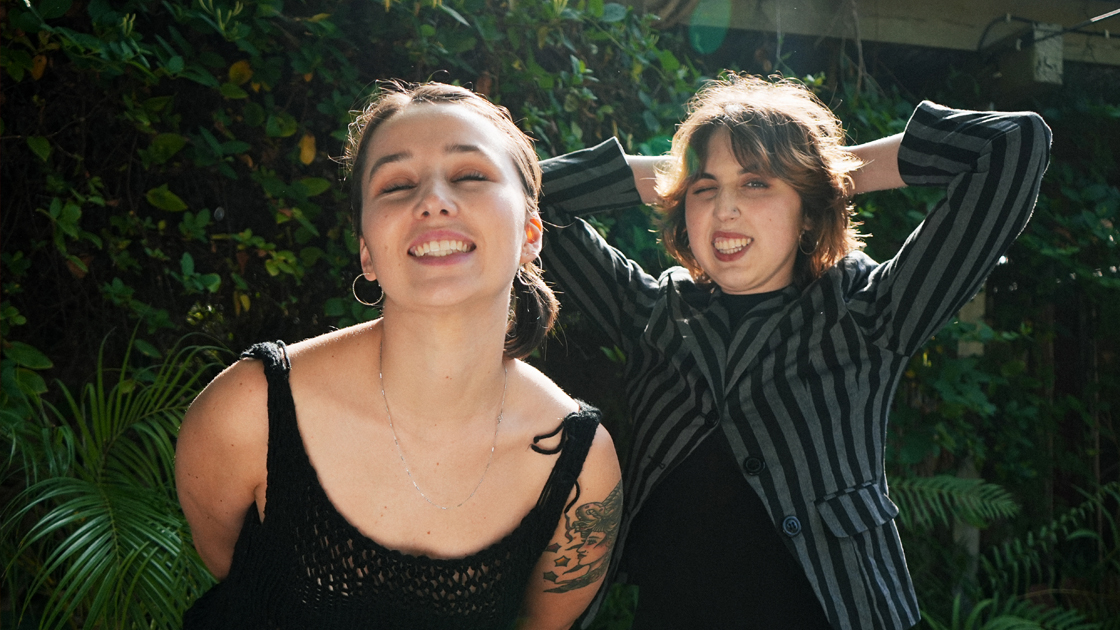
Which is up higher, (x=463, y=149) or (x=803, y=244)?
(x=463, y=149)

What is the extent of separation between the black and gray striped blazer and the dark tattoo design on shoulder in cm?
12

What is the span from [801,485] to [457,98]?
1.05 metres

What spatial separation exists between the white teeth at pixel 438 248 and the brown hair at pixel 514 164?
20 cm

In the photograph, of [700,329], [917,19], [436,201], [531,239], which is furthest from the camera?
[917,19]

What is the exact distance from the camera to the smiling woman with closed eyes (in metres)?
1.52

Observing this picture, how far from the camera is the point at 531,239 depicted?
172 centimetres

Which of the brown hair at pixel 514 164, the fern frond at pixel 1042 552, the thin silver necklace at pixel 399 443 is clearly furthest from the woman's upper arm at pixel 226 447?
the fern frond at pixel 1042 552

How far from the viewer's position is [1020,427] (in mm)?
3369

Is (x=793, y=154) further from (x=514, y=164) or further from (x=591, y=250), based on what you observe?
(x=514, y=164)

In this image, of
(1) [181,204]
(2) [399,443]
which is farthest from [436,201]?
(1) [181,204]

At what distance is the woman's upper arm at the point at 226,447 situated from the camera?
60.2 inches

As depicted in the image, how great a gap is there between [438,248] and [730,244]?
68 centimetres

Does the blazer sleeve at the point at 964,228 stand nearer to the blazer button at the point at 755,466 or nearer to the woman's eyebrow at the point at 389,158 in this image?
the blazer button at the point at 755,466

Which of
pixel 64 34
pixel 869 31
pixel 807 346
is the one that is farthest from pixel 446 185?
pixel 869 31
